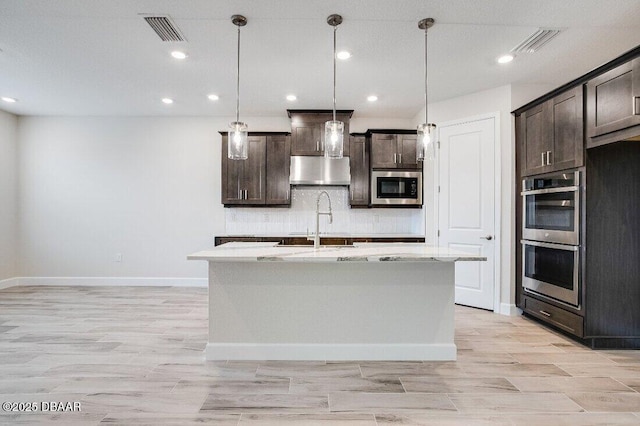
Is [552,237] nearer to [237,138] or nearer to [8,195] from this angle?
[237,138]

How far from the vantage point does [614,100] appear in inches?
106

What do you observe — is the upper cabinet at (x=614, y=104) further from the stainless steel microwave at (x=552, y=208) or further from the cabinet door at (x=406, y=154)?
the cabinet door at (x=406, y=154)

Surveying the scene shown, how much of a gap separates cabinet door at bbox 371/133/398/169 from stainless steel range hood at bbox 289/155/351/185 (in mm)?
421

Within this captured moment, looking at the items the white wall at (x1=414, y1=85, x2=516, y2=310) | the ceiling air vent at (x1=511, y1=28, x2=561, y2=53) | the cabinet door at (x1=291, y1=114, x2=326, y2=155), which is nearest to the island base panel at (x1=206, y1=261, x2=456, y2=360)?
the white wall at (x1=414, y1=85, x2=516, y2=310)

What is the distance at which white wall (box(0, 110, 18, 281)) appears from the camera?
5.18 metres

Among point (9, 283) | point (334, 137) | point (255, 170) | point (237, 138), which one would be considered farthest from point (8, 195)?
point (334, 137)

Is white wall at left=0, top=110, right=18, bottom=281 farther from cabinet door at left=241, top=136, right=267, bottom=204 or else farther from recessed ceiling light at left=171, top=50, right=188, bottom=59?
recessed ceiling light at left=171, top=50, right=188, bottom=59

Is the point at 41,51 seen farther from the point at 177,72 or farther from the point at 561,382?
the point at 561,382

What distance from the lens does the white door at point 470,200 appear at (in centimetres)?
412

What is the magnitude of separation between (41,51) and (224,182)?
2.40 meters

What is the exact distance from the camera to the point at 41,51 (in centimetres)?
326

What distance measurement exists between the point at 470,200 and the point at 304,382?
304 centimetres

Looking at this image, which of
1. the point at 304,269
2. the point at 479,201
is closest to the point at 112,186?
the point at 304,269

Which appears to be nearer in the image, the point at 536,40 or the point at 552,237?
the point at 536,40
